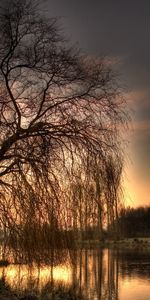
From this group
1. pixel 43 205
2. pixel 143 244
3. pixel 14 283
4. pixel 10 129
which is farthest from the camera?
pixel 143 244

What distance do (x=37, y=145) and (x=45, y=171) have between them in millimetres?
540

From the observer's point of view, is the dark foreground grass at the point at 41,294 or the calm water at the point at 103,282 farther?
the calm water at the point at 103,282

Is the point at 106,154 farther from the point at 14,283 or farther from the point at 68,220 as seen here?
the point at 14,283

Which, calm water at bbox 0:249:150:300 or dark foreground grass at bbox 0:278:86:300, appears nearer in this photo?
dark foreground grass at bbox 0:278:86:300

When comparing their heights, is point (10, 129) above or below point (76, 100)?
below

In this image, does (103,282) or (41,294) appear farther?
(103,282)

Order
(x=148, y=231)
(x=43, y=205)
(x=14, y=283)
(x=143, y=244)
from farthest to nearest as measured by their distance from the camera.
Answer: (x=148, y=231)
(x=143, y=244)
(x=14, y=283)
(x=43, y=205)

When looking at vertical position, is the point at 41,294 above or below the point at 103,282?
below

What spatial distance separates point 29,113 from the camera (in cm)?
898

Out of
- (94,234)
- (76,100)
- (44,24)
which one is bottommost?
(94,234)

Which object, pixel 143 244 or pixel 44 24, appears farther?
pixel 143 244

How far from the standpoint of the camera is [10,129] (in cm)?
846

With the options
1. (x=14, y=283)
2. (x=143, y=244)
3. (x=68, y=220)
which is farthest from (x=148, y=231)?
(x=68, y=220)

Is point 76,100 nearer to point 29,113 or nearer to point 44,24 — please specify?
point 29,113
